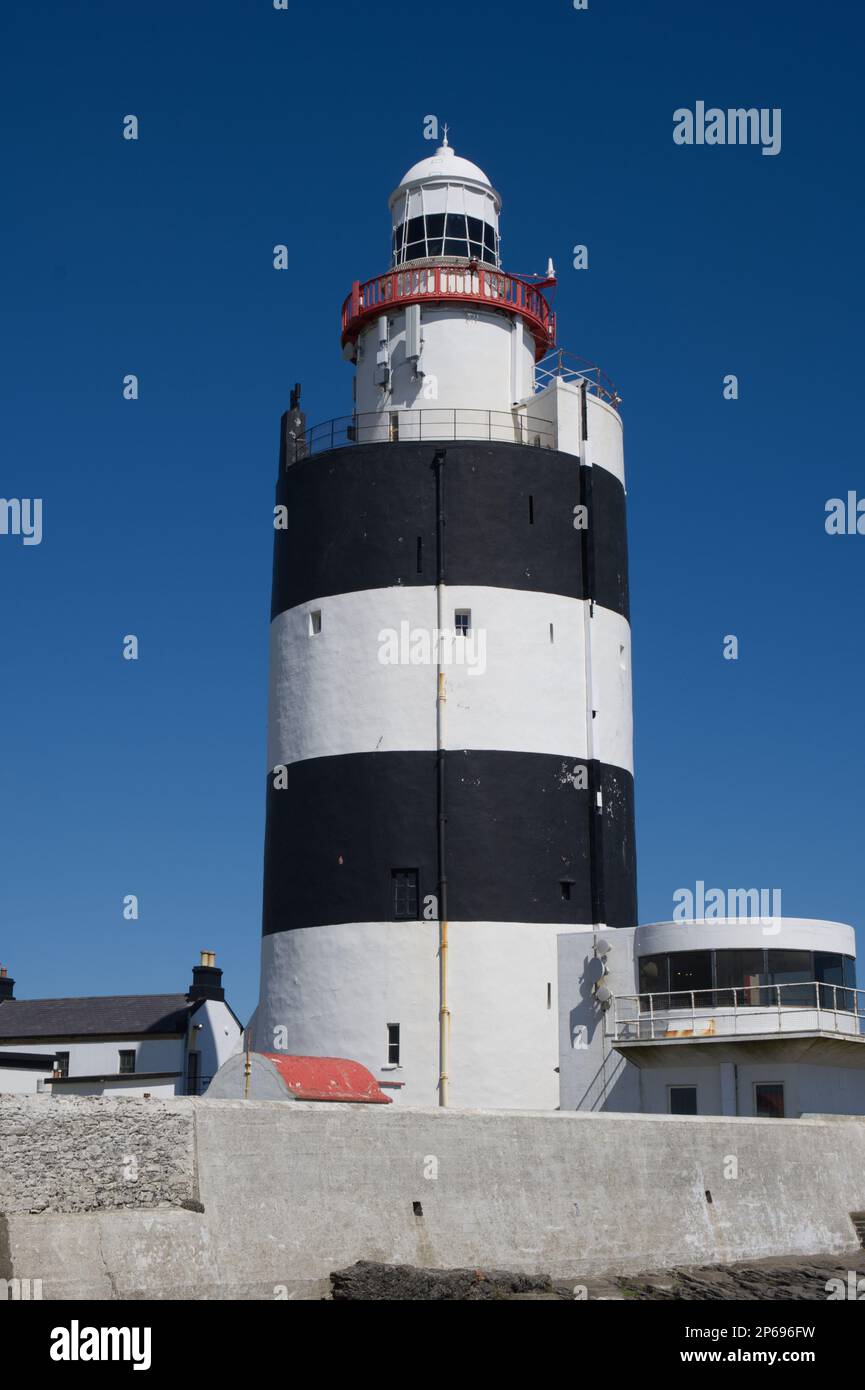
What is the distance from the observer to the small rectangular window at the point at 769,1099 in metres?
30.1

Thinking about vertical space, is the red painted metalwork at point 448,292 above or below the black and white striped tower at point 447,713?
above

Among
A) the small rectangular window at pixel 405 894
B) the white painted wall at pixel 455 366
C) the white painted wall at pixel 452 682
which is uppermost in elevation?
the white painted wall at pixel 455 366

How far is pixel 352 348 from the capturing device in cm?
3938

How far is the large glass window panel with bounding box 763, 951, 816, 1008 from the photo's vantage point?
100 ft

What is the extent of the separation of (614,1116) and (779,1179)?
12.5 feet

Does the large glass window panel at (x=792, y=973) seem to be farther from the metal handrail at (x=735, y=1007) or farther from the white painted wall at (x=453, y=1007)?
the white painted wall at (x=453, y=1007)

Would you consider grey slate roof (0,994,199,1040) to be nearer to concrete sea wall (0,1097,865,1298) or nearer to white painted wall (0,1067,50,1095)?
white painted wall (0,1067,50,1095)

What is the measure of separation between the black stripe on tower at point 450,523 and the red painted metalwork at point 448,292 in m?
3.88

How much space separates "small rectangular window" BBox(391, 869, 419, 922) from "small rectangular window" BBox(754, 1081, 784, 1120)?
7.58 meters

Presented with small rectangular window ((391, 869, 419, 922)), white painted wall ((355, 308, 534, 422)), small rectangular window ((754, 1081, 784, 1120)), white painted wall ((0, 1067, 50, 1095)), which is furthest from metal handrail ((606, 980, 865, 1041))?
white painted wall ((0, 1067, 50, 1095))

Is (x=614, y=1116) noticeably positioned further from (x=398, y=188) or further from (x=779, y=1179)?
(x=398, y=188)

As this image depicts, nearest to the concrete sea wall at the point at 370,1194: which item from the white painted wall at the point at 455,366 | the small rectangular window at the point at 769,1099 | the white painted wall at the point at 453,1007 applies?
the small rectangular window at the point at 769,1099

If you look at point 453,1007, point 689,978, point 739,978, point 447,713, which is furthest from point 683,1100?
point 447,713
